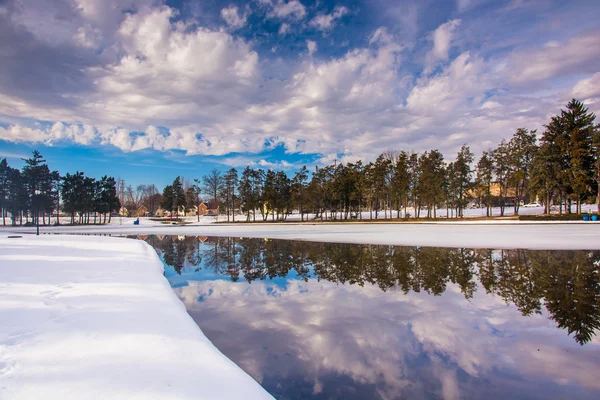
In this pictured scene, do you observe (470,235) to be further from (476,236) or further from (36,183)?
(36,183)

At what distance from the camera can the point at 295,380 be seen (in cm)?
417

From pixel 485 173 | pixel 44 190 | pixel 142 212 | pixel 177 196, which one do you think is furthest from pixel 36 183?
pixel 485 173

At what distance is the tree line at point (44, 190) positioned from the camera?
2302 inches

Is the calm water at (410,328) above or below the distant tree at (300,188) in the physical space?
below

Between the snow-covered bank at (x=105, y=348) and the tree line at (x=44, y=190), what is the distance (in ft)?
202

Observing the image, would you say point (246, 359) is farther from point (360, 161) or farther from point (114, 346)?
point (360, 161)

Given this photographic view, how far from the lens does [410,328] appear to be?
5.89 meters

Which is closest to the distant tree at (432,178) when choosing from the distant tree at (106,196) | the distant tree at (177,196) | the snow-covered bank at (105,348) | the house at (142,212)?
the snow-covered bank at (105,348)

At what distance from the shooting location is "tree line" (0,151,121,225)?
5847 cm

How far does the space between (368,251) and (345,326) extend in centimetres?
1114

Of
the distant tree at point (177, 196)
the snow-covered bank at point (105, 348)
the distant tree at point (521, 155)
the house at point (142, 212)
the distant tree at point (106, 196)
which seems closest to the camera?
the snow-covered bank at point (105, 348)

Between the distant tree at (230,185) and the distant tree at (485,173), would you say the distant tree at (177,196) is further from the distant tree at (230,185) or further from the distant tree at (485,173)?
the distant tree at (485,173)

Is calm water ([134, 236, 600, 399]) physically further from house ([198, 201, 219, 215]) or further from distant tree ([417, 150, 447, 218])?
house ([198, 201, 219, 215])

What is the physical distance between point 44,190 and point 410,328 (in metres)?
77.4
